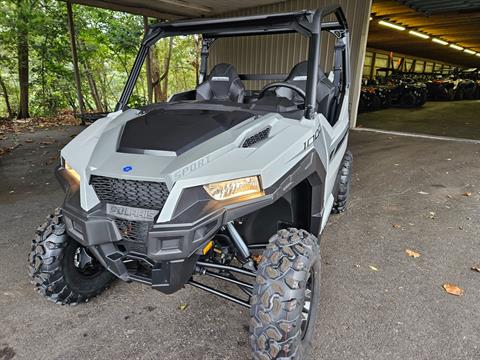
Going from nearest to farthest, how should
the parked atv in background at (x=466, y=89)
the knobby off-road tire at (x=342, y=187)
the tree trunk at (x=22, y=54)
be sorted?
the knobby off-road tire at (x=342, y=187) → the tree trunk at (x=22, y=54) → the parked atv in background at (x=466, y=89)

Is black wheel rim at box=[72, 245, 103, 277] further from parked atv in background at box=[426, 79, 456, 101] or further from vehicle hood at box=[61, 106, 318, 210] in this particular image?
parked atv in background at box=[426, 79, 456, 101]

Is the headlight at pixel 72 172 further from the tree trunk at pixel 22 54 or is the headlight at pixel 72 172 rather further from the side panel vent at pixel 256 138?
the tree trunk at pixel 22 54

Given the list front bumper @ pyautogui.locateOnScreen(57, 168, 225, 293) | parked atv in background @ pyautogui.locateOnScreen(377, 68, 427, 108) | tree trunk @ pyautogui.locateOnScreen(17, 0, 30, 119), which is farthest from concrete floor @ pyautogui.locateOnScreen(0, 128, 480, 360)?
parked atv in background @ pyautogui.locateOnScreen(377, 68, 427, 108)

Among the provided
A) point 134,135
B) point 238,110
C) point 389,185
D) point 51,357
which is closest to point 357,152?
point 389,185

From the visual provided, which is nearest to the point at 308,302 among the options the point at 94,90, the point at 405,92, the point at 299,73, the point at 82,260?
the point at 82,260

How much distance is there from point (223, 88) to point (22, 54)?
10.7m

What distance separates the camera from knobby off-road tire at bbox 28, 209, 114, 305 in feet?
6.09

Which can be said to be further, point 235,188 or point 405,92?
point 405,92

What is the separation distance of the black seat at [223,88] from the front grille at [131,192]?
151cm

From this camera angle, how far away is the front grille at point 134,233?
1.47 meters

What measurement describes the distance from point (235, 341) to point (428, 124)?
31.1 feet

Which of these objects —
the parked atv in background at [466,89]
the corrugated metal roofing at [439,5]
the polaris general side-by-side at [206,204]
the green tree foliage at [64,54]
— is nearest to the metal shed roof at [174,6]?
the green tree foliage at [64,54]

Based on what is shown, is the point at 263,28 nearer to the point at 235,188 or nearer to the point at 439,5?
the point at 235,188

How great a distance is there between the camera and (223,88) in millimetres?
2834
